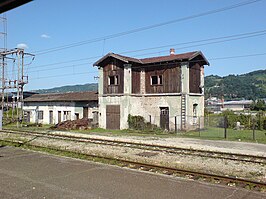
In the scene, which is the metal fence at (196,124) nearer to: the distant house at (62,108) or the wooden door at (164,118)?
the wooden door at (164,118)

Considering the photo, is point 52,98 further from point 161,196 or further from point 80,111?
point 161,196

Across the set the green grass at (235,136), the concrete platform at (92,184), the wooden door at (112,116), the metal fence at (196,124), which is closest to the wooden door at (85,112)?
the wooden door at (112,116)

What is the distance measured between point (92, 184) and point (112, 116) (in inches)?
844

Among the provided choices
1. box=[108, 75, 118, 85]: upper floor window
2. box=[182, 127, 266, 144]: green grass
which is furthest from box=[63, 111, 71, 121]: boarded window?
box=[182, 127, 266, 144]: green grass

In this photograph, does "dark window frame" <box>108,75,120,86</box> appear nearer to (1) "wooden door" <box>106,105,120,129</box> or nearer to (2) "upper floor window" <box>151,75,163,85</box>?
(1) "wooden door" <box>106,105,120,129</box>

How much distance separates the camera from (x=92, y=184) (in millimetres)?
8117

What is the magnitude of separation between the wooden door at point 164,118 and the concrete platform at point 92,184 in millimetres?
18008

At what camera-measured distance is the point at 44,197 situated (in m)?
6.93

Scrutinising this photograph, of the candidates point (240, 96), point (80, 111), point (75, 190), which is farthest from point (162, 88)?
point (240, 96)

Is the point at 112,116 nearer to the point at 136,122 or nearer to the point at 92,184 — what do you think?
the point at 136,122

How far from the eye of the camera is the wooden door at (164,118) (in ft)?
92.7

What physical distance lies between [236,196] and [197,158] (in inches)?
221

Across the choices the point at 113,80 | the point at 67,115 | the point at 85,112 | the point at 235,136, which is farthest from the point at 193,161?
the point at 67,115

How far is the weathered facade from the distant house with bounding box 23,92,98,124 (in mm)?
2909
